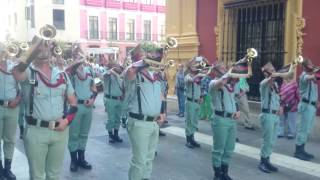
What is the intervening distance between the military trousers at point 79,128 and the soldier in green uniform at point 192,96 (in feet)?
8.50

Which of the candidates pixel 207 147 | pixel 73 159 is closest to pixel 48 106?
pixel 73 159

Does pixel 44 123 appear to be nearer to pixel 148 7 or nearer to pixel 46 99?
pixel 46 99

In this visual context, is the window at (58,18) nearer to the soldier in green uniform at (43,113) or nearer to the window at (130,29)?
the window at (130,29)

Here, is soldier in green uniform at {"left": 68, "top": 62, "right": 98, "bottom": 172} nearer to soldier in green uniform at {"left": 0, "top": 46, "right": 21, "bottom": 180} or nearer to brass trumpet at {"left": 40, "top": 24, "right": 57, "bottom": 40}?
soldier in green uniform at {"left": 0, "top": 46, "right": 21, "bottom": 180}

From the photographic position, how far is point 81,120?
700cm

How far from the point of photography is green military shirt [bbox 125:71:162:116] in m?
5.42

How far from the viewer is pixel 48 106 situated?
448cm

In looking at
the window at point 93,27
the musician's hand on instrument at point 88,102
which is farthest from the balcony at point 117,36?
the musician's hand on instrument at point 88,102

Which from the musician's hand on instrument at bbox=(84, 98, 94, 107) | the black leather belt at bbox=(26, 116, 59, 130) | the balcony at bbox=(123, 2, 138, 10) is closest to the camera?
the black leather belt at bbox=(26, 116, 59, 130)

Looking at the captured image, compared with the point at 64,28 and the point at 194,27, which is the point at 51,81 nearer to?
the point at 194,27

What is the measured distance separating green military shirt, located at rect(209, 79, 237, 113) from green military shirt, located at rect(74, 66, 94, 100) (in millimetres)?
2226

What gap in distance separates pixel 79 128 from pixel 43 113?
2566mm

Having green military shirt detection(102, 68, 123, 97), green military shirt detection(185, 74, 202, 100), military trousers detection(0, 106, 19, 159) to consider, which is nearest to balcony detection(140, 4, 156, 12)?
green military shirt detection(102, 68, 123, 97)

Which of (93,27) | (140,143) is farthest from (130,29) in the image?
(140,143)
